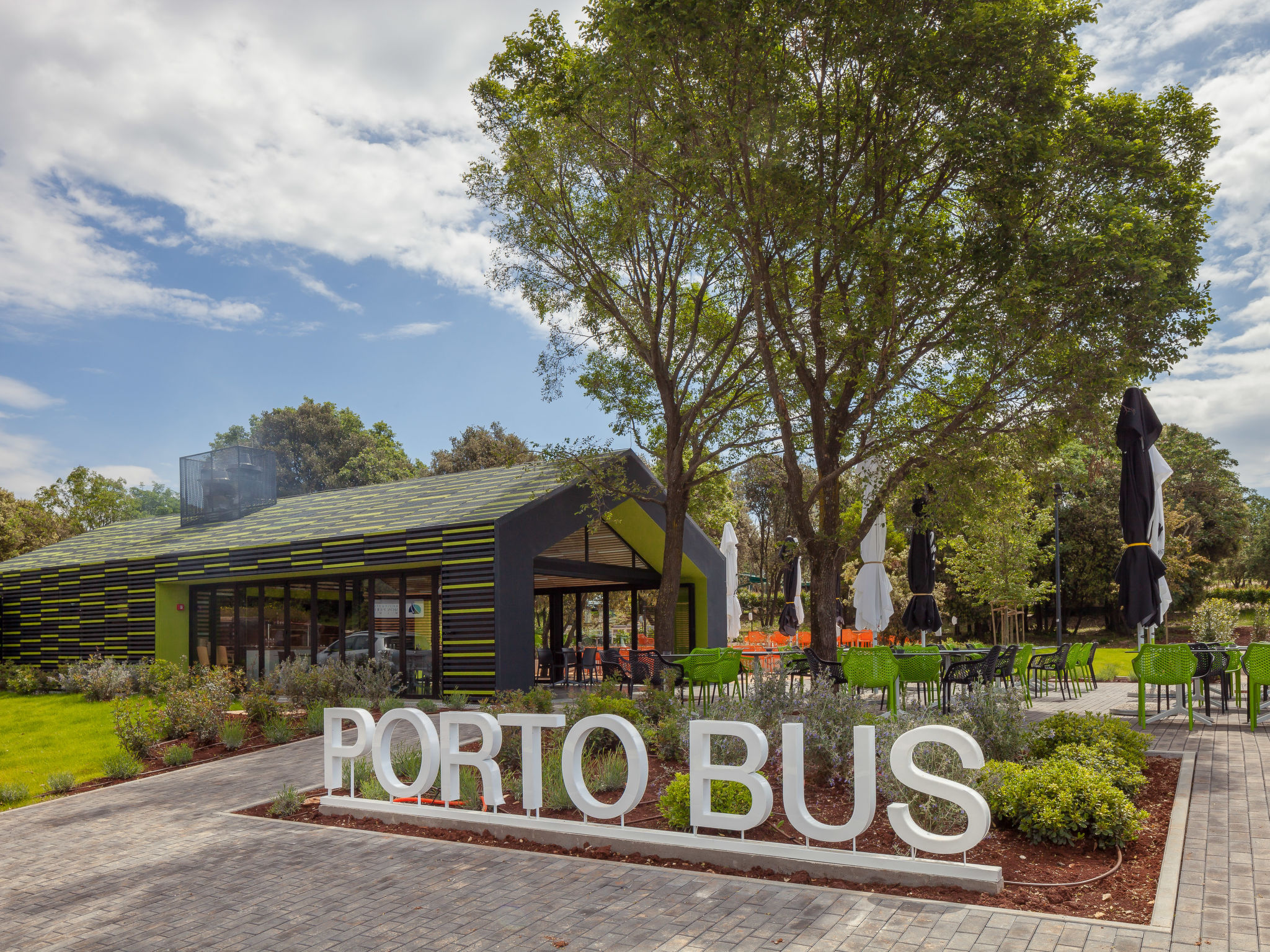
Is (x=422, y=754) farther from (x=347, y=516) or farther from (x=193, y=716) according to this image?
(x=347, y=516)

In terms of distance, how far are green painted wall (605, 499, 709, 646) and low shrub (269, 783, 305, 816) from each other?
33.2 feet

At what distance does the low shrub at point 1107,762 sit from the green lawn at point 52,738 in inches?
386

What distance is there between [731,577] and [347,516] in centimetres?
844

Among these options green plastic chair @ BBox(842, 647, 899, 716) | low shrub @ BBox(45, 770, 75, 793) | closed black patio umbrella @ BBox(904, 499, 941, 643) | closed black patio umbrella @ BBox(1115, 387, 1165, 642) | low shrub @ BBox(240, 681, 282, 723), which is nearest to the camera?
low shrub @ BBox(45, 770, 75, 793)

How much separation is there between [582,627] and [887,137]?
1323cm

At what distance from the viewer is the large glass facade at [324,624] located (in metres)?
16.1

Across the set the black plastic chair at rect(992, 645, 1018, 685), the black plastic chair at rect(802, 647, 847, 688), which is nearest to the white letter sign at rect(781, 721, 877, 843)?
the black plastic chair at rect(802, 647, 847, 688)

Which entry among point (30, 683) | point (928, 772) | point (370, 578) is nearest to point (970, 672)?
point (928, 772)

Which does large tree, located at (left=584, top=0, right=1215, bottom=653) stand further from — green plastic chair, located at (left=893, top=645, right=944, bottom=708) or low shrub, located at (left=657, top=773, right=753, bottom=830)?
low shrub, located at (left=657, top=773, right=753, bottom=830)

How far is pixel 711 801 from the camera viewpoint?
5.80m

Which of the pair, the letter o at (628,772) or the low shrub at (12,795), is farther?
the low shrub at (12,795)

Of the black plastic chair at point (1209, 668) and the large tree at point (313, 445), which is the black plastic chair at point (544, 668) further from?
the large tree at point (313, 445)

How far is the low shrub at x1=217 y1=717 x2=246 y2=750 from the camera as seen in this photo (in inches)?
426

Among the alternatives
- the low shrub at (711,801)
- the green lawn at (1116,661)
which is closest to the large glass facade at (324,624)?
the low shrub at (711,801)
